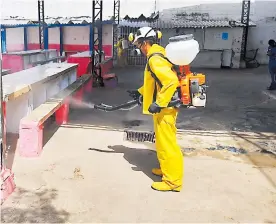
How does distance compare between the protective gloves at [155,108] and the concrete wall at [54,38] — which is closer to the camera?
the protective gloves at [155,108]

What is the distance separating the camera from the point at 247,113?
27.6ft

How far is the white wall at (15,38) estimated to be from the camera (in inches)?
945

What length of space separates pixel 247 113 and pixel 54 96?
4.62 meters

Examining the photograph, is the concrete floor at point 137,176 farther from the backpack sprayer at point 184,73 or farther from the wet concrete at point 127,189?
the backpack sprayer at point 184,73

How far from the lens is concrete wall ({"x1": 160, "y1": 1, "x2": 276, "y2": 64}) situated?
21656mm

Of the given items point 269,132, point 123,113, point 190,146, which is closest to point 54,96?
point 123,113

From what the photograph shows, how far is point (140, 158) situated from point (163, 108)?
153 cm

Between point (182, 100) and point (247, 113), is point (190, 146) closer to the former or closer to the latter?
point (182, 100)

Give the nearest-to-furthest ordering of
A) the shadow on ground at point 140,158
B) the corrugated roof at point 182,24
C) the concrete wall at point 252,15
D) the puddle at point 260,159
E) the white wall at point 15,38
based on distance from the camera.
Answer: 1. the shadow on ground at point 140,158
2. the puddle at point 260,159
3. the corrugated roof at point 182,24
4. the concrete wall at point 252,15
5. the white wall at point 15,38

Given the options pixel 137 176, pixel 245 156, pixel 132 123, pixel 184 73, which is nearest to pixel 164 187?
pixel 137 176

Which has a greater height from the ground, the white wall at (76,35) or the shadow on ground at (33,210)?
the white wall at (76,35)

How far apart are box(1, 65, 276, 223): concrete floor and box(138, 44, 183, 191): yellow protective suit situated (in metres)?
0.17

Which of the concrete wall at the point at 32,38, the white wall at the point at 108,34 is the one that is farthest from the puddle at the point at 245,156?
the concrete wall at the point at 32,38

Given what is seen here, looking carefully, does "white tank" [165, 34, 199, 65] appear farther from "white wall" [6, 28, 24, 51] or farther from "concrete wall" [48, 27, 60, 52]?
"white wall" [6, 28, 24, 51]
